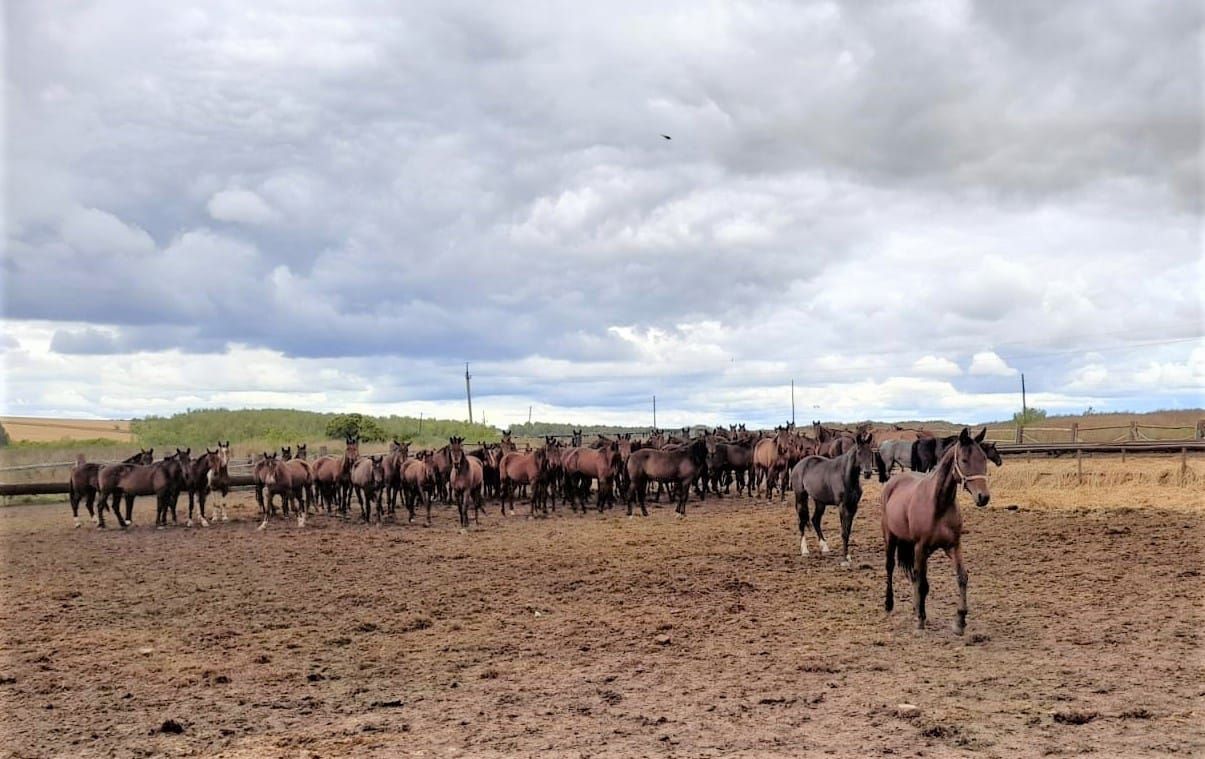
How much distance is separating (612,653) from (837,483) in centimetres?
614

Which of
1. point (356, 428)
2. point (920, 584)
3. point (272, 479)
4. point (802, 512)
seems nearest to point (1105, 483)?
point (802, 512)

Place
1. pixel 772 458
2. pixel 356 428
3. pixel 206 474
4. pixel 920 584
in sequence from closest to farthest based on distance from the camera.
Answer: pixel 920 584, pixel 206 474, pixel 772 458, pixel 356 428

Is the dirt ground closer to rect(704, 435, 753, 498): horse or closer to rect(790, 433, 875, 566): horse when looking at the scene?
rect(790, 433, 875, 566): horse

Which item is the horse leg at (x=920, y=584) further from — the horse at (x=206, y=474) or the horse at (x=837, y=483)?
the horse at (x=206, y=474)

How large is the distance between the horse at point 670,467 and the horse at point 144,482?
1131 cm

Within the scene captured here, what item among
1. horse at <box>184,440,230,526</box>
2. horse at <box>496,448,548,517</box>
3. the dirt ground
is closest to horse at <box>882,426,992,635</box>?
the dirt ground

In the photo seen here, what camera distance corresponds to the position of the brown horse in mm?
24391

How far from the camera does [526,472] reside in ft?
80.1

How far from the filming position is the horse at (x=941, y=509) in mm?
8750

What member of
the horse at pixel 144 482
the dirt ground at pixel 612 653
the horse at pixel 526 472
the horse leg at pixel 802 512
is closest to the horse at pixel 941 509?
the dirt ground at pixel 612 653

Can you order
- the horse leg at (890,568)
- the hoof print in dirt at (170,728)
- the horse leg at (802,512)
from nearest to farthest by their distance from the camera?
the hoof print in dirt at (170,728)
the horse leg at (890,568)
the horse leg at (802,512)

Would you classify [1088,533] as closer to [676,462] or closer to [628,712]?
[676,462]

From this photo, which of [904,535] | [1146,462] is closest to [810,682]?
[904,535]

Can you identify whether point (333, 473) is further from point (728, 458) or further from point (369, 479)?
point (728, 458)
